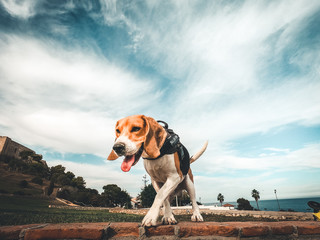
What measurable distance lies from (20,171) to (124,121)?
4968 centimetres

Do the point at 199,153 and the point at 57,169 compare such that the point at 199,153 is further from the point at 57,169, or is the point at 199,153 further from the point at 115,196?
the point at 57,169

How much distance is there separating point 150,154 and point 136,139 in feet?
0.71

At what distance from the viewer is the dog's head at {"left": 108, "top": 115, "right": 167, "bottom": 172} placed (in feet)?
5.33

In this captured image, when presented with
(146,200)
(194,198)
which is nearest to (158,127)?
(194,198)

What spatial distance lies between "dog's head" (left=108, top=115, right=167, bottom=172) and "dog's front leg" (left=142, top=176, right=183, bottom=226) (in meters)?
0.45

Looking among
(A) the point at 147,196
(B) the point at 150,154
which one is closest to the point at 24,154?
(A) the point at 147,196

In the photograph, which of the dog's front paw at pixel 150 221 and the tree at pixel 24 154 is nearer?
the dog's front paw at pixel 150 221

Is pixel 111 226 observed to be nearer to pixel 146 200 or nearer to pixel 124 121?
pixel 124 121

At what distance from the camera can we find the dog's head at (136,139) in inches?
64.0

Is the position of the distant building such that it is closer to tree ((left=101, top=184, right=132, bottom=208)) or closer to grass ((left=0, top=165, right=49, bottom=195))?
grass ((left=0, top=165, right=49, bottom=195))

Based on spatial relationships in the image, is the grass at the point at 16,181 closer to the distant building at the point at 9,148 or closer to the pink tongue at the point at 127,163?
the distant building at the point at 9,148

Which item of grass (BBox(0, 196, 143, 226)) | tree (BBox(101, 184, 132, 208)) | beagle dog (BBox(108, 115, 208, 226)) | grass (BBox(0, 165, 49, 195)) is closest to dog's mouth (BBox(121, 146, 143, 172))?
beagle dog (BBox(108, 115, 208, 226))

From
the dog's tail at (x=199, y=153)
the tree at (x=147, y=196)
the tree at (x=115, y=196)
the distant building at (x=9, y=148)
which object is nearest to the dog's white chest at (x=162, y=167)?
the dog's tail at (x=199, y=153)

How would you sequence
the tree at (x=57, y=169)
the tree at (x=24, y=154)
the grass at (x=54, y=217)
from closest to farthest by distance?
the grass at (x=54, y=217) < the tree at (x=57, y=169) < the tree at (x=24, y=154)
